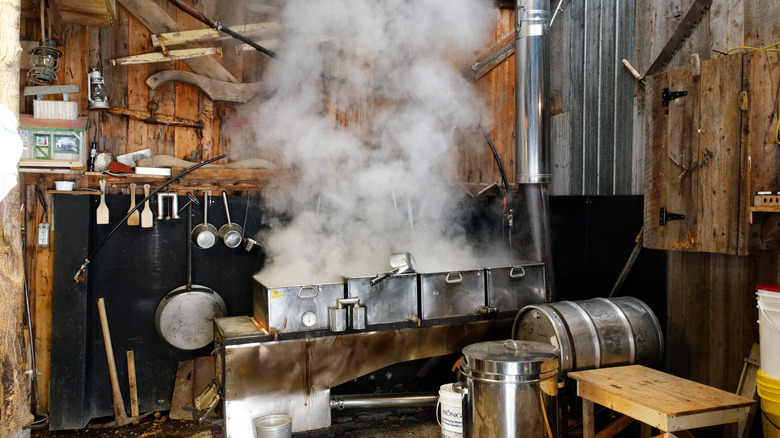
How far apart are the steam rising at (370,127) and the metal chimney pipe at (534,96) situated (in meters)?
1.06

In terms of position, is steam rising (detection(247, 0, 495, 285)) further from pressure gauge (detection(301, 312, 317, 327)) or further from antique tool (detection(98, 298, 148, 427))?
antique tool (detection(98, 298, 148, 427))

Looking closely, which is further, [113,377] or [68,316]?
[113,377]

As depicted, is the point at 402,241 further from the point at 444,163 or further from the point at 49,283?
the point at 49,283

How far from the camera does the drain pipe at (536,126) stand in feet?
16.3

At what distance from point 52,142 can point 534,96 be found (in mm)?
4105

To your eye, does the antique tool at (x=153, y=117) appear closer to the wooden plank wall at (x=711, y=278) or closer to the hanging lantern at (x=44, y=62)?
the hanging lantern at (x=44, y=62)

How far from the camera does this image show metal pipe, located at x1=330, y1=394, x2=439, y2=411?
4598 millimetres

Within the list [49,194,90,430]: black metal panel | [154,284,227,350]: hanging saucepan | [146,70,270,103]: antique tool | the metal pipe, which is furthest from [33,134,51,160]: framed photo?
the metal pipe

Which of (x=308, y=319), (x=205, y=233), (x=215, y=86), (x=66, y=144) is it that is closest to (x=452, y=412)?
(x=308, y=319)

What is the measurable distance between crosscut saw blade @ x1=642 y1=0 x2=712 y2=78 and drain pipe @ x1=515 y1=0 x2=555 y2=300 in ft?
2.92

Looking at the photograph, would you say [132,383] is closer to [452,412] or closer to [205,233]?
[205,233]

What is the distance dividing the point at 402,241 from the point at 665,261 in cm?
234

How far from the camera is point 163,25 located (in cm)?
507

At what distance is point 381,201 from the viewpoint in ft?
18.4
